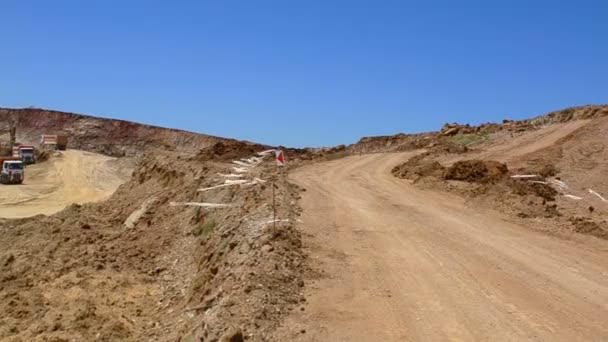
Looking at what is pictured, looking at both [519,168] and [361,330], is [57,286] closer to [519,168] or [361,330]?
[361,330]

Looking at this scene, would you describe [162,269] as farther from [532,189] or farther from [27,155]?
[27,155]

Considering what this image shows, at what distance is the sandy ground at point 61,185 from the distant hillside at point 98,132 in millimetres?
13827

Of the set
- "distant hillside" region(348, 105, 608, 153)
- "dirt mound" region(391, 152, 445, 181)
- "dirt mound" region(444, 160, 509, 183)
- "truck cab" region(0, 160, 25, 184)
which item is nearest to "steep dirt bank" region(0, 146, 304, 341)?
"dirt mound" region(391, 152, 445, 181)

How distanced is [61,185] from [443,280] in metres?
50.9

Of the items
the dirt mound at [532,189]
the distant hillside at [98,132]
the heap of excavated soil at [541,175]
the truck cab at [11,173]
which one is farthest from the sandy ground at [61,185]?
the dirt mound at [532,189]

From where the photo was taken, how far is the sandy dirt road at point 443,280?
25.2 ft

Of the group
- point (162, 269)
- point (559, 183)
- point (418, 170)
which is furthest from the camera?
point (418, 170)

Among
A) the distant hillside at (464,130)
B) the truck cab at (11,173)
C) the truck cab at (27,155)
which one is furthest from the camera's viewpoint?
the truck cab at (27,155)

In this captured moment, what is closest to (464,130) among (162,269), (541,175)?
(541,175)

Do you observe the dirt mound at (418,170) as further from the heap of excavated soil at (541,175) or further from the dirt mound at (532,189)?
the dirt mound at (532,189)

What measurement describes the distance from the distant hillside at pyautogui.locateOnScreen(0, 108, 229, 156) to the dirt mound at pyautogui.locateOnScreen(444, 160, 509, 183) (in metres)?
64.1

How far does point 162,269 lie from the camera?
1614 centimetres

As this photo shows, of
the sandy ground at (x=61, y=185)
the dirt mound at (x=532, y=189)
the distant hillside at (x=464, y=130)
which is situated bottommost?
the sandy ground at (x=61, y=185)

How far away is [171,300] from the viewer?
13.4m
